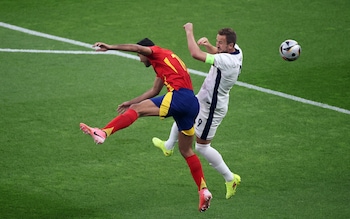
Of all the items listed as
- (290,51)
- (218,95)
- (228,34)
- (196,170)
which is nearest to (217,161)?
(196,170)

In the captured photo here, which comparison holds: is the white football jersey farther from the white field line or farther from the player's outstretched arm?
the white field line

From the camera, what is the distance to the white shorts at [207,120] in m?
12.6

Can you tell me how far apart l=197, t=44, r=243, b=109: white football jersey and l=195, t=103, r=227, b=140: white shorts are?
→ 1.9 inches

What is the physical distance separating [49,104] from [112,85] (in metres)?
1.50

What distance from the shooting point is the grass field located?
1253cm

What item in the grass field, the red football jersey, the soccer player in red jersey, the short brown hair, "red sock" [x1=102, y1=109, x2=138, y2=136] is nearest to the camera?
"red sock" [x1=102, y1=109, x2=138, y2=136]

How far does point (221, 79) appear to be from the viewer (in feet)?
40.6

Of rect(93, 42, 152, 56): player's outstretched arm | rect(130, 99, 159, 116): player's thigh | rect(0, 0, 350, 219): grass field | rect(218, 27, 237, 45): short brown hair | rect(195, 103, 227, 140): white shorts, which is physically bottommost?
rect(0, 0, 350, 219): grass field

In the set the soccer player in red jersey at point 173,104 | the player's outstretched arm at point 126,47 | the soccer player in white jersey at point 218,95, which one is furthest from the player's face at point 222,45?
the player's outstretched arm at point 126,47

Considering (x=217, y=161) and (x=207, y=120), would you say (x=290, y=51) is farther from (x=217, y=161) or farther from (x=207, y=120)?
(x=217, y=161)

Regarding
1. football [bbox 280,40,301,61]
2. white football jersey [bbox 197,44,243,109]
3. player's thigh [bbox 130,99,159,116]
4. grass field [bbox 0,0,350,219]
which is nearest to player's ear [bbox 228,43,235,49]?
white football jersey [bbox 197,44,243,109]

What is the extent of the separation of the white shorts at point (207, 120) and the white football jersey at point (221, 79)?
0.16 ft

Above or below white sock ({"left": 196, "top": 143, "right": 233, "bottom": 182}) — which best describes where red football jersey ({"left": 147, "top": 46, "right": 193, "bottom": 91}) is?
above

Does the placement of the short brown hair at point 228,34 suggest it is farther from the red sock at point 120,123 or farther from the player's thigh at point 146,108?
the red sock at point 120,123
